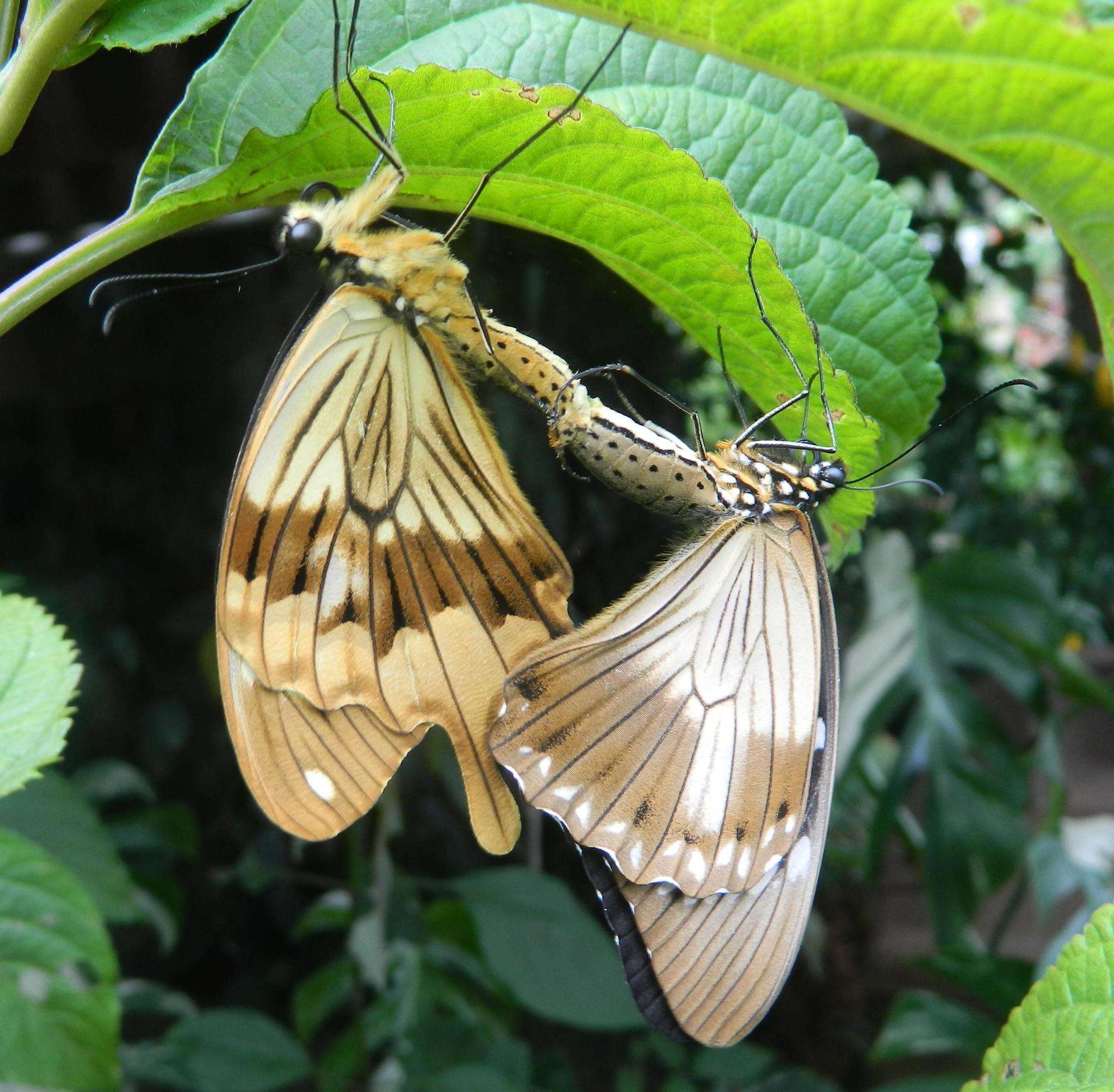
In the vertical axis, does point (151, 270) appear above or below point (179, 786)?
above

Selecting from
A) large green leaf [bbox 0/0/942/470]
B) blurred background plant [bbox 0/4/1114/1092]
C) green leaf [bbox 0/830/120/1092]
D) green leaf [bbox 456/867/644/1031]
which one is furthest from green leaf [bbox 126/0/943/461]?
green leaf [bbox 456/867/644/1031]

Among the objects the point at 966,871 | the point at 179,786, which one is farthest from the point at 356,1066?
the point at 966,871

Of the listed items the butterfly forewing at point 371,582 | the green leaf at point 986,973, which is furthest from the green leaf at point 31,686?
the green leaf at point 986,973

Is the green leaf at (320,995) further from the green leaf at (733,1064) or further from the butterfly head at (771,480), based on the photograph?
the butterfly head at (771,480)

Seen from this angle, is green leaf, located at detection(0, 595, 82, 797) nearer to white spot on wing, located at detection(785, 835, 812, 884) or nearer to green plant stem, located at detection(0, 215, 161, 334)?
green plant stem, located at detection(0, 215, 161, 334)

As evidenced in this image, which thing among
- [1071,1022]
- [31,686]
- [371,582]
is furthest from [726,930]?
[31,686]

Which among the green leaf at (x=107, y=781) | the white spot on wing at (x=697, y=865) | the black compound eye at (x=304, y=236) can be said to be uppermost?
the black compound eye at (x=304, y=236)

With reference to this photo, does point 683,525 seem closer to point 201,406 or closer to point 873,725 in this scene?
point 873,725
